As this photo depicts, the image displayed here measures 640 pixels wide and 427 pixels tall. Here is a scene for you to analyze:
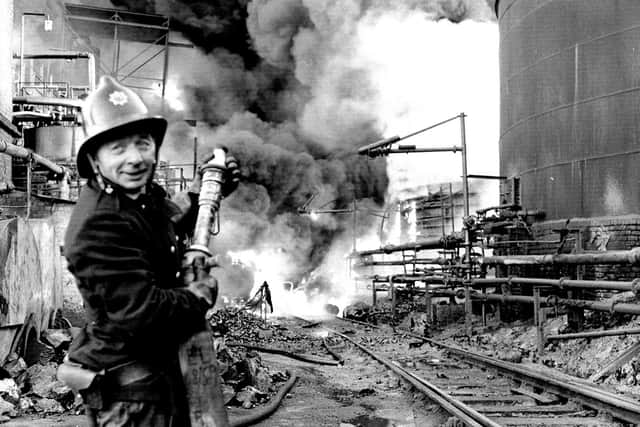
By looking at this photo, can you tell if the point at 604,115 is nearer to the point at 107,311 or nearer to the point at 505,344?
the point at 505,344

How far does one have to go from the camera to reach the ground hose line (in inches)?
250

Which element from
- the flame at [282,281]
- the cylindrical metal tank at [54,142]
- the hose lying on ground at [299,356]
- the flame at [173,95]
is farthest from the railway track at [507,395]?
the flame at [173,95]

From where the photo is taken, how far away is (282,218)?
40.1m

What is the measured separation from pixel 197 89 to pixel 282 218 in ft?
37.2

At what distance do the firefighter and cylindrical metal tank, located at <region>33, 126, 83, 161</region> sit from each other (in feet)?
83.2

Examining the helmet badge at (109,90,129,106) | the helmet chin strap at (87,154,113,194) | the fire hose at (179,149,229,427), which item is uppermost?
the helmet badge at (109,90,129,106)

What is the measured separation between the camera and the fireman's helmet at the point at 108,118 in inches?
95.9

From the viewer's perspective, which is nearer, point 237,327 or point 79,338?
point 79,338

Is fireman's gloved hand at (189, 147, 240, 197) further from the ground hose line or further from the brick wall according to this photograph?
the brick wall

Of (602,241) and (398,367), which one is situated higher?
(602,241)

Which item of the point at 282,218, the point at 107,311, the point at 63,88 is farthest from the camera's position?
the point at 282,218

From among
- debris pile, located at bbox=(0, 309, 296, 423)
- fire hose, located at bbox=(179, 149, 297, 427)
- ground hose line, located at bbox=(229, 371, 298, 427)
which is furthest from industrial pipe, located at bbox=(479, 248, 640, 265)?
fire hose, located at bbox=(179, 149, 297, 427)

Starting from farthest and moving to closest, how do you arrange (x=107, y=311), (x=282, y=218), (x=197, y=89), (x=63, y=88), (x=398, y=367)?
(x=197, y=89) < (x=282, y=218) < (x=63, y=88) < (x=398, y=367) < (x=107, y=311)

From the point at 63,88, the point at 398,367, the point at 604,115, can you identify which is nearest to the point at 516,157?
the point at 604,115
